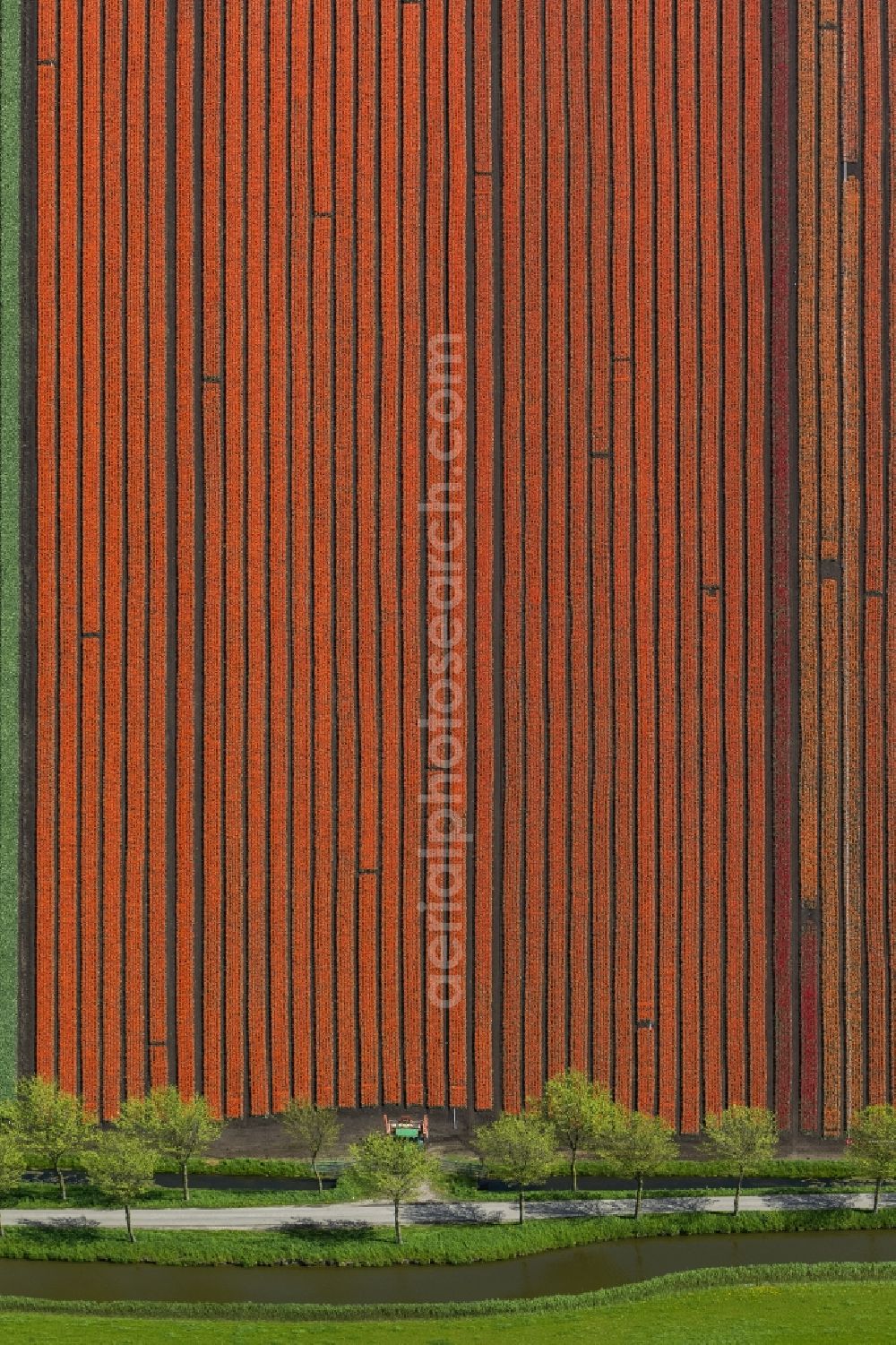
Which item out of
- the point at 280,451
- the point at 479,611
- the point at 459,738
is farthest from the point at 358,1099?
the point at 280,451

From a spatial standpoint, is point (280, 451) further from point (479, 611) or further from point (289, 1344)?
point (289, 1344)

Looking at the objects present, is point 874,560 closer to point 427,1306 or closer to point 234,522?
point 234,522

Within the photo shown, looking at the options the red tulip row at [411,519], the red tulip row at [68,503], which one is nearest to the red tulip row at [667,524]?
the red tulip row at [411,519]

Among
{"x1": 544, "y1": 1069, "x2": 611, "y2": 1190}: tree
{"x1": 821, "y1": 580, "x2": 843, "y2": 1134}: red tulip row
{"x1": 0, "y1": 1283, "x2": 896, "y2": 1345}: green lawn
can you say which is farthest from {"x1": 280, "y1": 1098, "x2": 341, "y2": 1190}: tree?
{"x1": 821, "y1": 580, "x2": 843, "y2": 1134}: red tulip row

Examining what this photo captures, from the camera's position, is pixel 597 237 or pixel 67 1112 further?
pixel 597 237

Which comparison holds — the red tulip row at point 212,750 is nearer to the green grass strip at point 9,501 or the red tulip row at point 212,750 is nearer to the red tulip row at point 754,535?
the green grass strip at point 9,501

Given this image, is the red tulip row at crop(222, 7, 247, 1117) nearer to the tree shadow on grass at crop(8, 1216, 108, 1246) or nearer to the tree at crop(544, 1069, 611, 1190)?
Result: the tree shadow on grass at crop(8, 1216, 108, 1246)

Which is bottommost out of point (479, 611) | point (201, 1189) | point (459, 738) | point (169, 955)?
point (201, 1189)
